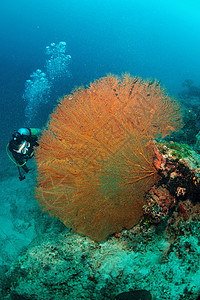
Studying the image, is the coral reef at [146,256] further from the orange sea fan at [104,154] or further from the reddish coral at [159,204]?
the orange sea fan at [104,154]

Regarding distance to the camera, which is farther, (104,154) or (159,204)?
(104,154)

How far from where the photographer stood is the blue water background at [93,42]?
1137 inches

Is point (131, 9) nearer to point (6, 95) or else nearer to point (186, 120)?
point (6, 95)

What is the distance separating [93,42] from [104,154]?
66453 millimetres

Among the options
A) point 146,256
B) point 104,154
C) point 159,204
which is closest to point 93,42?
point 104,154

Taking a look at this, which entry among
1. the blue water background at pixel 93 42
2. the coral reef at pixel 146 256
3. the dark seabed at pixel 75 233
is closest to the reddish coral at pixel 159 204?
the coral reef at pixel 146 256

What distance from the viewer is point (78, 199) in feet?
8.70

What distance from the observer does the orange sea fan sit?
2.52 m

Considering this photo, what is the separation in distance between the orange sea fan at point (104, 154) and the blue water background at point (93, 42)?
1132 cm

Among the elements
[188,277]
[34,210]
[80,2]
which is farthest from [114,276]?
[80,2]

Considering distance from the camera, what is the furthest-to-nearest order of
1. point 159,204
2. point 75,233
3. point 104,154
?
point 104,154, point 75,233, point 159,204

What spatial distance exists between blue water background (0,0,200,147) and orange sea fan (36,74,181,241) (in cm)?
1132

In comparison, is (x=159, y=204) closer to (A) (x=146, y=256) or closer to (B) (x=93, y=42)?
(A) (x=146, y=256)

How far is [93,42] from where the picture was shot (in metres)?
56.6
